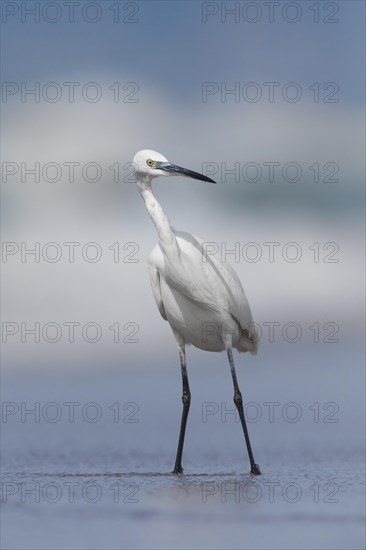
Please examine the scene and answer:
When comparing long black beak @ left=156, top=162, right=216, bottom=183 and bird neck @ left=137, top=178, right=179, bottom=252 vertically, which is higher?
long black beak @ left=156, top=162, right=216, bottom=183

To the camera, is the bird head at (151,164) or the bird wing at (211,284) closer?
the bird head at (151,164)

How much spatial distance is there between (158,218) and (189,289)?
626 mm

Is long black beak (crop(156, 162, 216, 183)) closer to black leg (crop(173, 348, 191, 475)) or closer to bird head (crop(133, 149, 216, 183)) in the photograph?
bird head (crop(133, 149, 216, 183))

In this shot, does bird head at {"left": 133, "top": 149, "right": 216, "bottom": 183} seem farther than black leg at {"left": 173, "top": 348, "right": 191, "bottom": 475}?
No

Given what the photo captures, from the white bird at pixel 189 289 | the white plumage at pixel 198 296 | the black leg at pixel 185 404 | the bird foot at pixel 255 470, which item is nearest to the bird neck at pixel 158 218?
the white bird at pixel 189 289

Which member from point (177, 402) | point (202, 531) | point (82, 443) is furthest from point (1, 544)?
point (177, 402)

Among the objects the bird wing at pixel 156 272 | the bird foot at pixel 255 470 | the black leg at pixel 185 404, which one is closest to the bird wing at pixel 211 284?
the bird wing at pixel 156 272

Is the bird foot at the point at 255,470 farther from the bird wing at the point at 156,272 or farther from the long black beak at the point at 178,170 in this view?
the long black beak at the point at 178,170

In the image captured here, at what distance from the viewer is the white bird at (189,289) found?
10711 millimetres

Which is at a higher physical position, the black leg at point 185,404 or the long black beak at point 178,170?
the long black beak at point 178,170

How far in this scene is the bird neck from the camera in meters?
10.6

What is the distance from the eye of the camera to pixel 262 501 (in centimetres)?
935

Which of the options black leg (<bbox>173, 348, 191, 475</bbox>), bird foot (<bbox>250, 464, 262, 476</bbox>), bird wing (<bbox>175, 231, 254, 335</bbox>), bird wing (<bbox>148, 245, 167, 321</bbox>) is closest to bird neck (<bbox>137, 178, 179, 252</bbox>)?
bird wing (<bbox>175, 231, 254, 335</bbox>)

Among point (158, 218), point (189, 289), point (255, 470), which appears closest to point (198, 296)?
point (189, 289)
